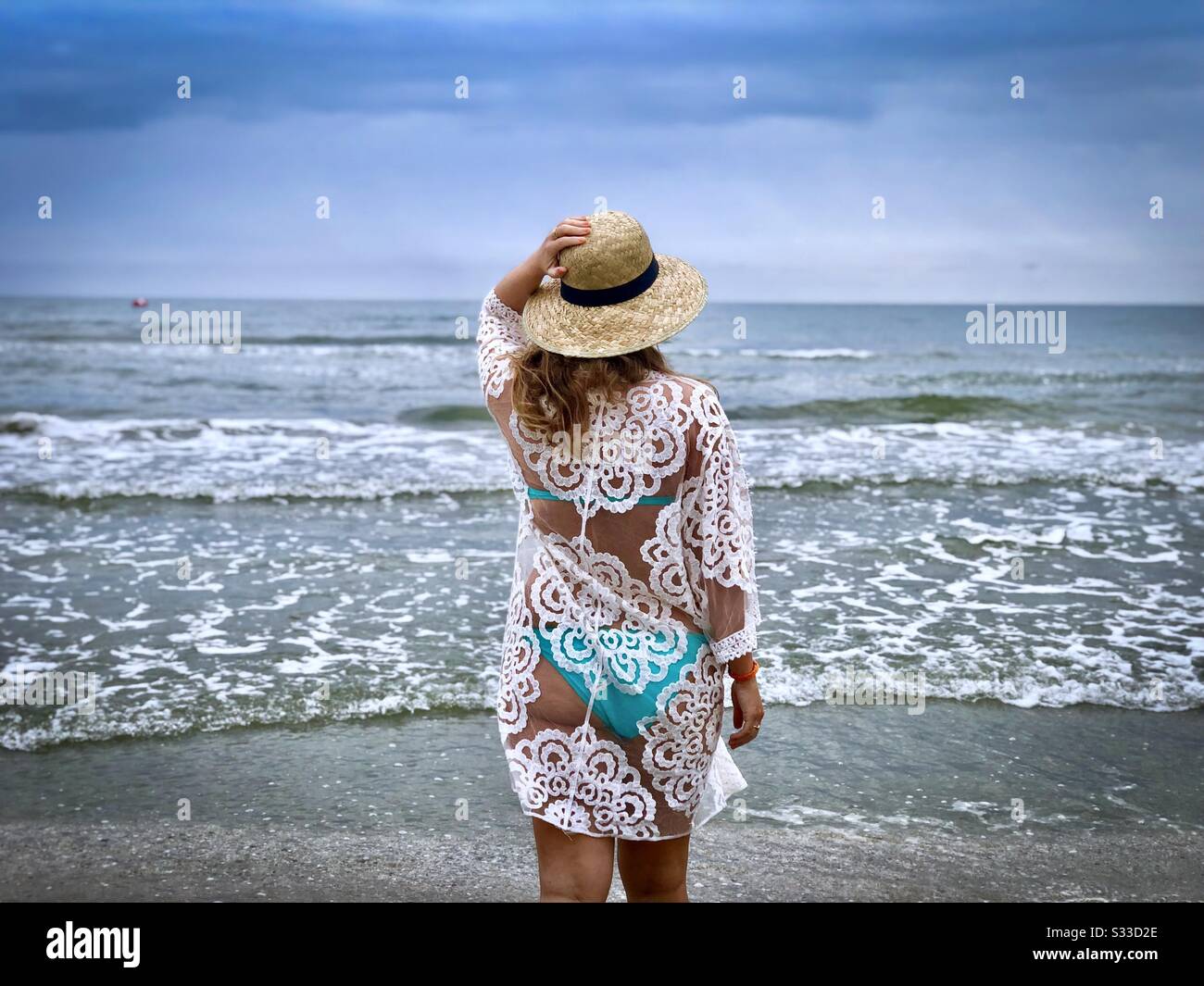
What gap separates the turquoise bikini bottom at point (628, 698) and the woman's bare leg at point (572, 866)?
9.0 inches

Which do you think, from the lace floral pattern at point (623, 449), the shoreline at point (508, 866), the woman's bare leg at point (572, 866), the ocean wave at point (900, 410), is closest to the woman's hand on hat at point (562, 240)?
the lace floral pattern at point (623, 449)

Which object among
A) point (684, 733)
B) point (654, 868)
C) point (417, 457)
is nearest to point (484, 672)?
point (654, 868)

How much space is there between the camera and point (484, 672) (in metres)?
5.45

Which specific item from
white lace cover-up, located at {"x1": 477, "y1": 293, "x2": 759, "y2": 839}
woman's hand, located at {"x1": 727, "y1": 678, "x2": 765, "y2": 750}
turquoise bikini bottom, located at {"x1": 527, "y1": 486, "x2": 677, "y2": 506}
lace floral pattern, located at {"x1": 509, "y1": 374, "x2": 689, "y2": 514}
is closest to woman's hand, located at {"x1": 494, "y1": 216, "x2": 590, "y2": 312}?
white lace cover-up, located at {"x1": 477, "y1": 293, "x2": 759, "y2": 839}

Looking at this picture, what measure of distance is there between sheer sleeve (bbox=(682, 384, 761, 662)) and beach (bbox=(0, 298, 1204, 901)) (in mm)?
1612

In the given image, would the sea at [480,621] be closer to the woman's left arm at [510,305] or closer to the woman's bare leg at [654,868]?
the woman's bare leg at [654,868]

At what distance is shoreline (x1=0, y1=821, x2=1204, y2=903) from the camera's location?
342 centimetres

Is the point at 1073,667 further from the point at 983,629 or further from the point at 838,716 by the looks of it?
the point at 838,716

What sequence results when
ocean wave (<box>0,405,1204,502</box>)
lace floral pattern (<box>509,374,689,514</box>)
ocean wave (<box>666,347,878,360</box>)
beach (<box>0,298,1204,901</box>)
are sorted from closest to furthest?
lace floral pattern (<box>509,374,689,514</box>) → beach (<box>0,298,1204,901</box>) → ocean wave (<box>0,405,1204,502</box>) → ocean wave (<box>666,347,878,360</box>)

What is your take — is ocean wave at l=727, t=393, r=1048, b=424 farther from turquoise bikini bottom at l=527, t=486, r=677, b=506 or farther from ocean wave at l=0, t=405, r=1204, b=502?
turquoise bikini bottom at l=527, t=486, r=677, b=506

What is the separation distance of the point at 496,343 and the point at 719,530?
593 millimetres

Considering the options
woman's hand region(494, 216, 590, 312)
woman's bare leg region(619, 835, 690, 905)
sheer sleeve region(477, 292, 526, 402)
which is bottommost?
woman's bare leg region(619, 835, 690, 905)

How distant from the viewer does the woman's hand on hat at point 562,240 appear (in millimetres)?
2094
